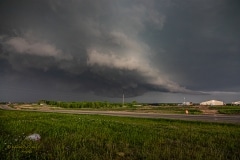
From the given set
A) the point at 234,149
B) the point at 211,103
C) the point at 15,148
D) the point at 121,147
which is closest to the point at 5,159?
the point at 15,148

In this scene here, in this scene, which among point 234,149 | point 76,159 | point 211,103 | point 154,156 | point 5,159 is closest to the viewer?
point 5,159

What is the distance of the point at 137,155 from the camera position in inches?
397

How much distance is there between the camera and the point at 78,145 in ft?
40.2

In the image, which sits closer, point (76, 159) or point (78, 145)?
point (76, 159)

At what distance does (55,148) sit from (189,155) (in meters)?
5.70

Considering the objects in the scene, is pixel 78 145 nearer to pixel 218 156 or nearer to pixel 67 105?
pixel 218 156

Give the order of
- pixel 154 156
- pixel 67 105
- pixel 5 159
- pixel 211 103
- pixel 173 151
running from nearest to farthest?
pixel 5 159 → pixel 154 156 → pixel 173 151 → pixel 67 105 → pixel 211 103

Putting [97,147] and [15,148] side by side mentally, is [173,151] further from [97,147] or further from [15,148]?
[15,148]

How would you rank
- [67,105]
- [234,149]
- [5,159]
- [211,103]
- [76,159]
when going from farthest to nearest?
[211,103] < [67,105] < [234,149] < [76,159] < [5,159]

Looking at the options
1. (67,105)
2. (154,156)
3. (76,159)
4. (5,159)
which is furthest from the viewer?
(67,105)

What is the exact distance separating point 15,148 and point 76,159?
267cm

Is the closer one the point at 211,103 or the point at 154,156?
the point at 154,156

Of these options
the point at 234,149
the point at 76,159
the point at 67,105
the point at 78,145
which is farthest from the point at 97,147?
the point at 67,105

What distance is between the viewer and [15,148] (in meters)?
9.85
